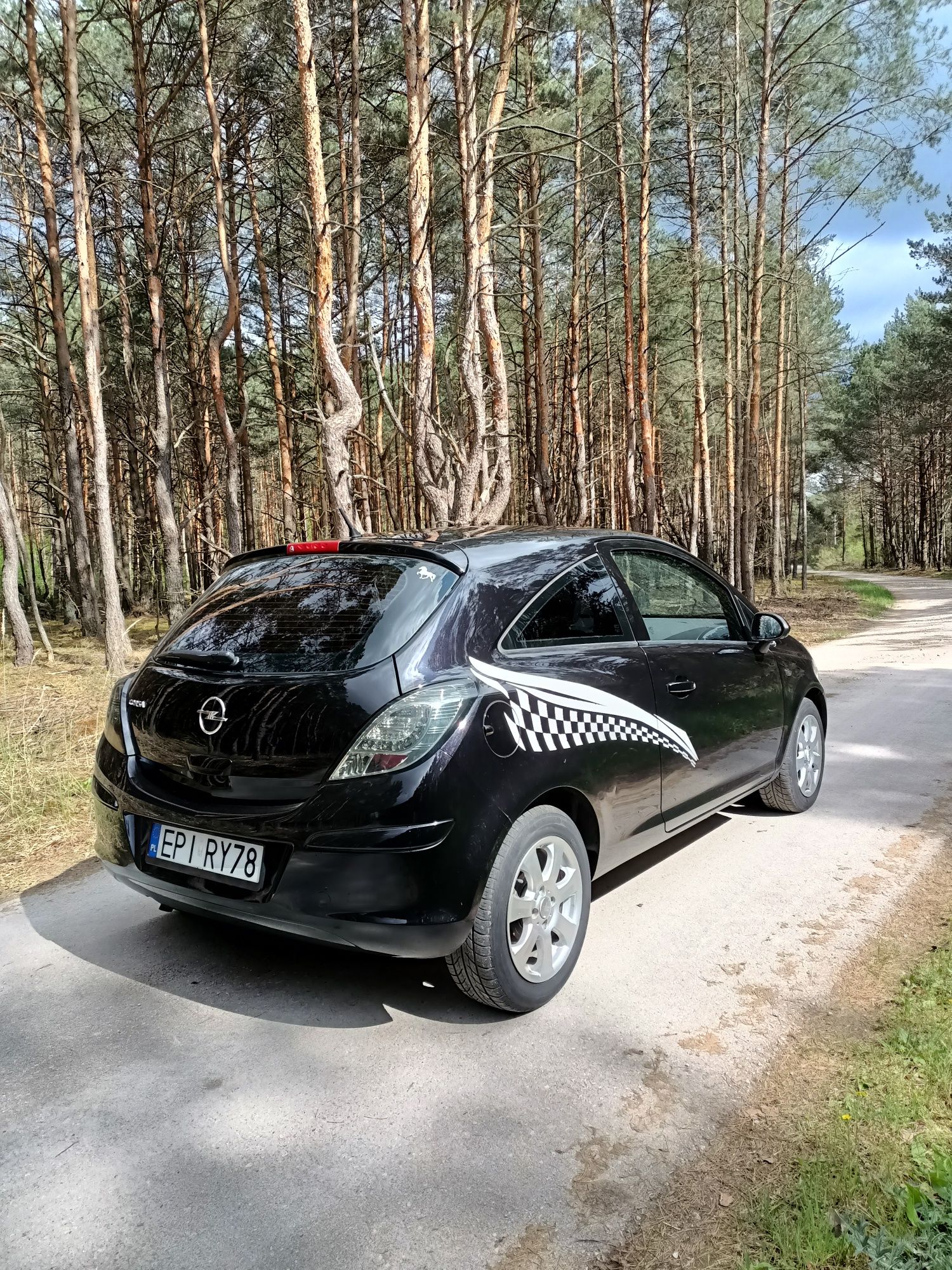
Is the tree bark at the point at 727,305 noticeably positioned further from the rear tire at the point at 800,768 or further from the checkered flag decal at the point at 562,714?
the checkered flag decal at the point at 562,714

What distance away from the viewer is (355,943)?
2527 millimetres

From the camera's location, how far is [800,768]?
16.1ft

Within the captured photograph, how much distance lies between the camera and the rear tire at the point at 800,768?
4.75 meters

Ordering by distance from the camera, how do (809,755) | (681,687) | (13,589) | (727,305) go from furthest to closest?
(727,305) → (13,589) → (809,755) → (681,687)

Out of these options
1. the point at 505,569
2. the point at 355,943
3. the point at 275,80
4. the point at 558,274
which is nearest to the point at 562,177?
the point at 558,274

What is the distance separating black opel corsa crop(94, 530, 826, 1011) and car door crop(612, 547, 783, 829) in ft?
0.12

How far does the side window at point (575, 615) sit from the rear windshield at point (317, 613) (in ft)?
1.13

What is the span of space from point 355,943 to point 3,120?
18.2 m

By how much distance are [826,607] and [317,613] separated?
742 inches

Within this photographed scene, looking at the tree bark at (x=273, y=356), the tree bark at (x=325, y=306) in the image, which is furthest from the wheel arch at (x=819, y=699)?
the tree bark at (x=273, y=356)

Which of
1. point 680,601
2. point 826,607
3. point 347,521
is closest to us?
point 680,601

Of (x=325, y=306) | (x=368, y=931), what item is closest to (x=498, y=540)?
(x=368, y=931)

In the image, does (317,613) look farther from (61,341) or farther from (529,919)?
(61,341)

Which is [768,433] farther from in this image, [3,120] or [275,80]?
[3,120]
